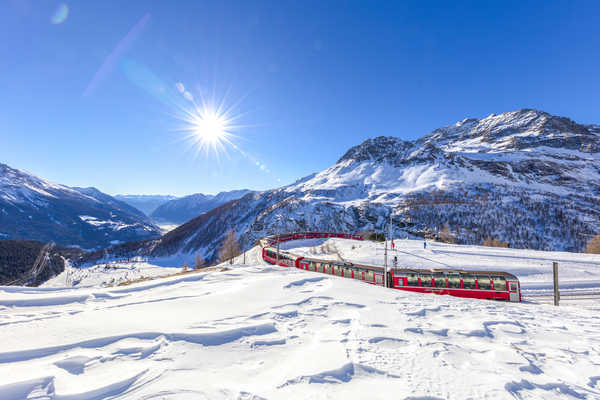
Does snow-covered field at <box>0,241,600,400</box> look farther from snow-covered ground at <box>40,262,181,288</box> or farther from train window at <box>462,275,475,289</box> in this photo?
snow-covered ground at <box>40,262,181,288</box>

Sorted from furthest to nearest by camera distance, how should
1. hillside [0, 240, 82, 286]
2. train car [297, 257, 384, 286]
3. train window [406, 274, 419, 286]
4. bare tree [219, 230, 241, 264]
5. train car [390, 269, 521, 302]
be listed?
hillside [0, 240, 82, 286]
bare tree [219, 230, 241, 264]
train car [297, 257, 384, 286]
train window [406, 274, 419, 286]
train car [390, 269, 521, 302]

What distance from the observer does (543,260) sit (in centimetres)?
2656

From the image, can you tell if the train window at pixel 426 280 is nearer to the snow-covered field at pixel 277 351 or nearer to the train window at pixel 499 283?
the train window at pixel 499 283

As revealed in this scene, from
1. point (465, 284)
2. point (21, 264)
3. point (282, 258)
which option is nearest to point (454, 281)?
point (465, 284)

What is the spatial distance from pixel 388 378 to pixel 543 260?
1447 inches

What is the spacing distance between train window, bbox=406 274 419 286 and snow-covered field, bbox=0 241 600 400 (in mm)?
10865

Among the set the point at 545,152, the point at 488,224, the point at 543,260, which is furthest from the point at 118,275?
the point at 545,152

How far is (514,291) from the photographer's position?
17.1m

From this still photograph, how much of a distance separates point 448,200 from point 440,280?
103818mm

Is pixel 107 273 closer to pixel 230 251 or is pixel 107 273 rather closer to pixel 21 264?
pixel 21 264

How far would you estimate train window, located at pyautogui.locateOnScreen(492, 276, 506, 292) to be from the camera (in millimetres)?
17406

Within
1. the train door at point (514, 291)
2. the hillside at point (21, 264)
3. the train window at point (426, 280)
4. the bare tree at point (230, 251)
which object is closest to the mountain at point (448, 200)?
the bare tree at point (230, 251)

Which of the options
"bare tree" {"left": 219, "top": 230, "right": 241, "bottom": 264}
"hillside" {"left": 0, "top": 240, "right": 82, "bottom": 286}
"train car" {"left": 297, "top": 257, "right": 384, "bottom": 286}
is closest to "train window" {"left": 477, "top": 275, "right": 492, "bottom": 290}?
"train car" {"left": 297, "top": 257, "right": 384, "bottom": 286}

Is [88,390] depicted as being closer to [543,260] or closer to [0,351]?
[0,351]
